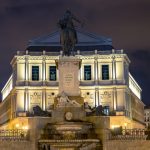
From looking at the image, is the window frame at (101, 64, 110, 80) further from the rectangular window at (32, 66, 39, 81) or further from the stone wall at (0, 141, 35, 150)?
the stone wall at (0, 141, 35, 150)

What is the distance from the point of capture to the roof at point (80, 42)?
103125 millimetres

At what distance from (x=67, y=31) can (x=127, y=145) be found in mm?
11207

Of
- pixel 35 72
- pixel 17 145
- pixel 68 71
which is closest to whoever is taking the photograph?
pixel 17 145

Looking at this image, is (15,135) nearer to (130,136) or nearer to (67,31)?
(130,136)

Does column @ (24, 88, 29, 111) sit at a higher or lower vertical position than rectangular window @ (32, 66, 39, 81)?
lower

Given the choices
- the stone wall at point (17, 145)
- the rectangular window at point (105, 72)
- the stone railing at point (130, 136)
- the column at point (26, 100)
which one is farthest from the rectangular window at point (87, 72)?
the stone wall at point (17, 145)

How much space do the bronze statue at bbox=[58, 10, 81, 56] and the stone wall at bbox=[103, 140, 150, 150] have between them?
386 inches

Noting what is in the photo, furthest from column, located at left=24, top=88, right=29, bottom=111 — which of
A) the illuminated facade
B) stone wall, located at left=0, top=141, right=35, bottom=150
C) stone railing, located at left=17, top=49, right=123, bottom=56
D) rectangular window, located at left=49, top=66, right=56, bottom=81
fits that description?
stone wall, located at left=0, top=141, right=35, bottom=150

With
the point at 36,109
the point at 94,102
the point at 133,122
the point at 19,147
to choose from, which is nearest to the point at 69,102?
the point at 36,109

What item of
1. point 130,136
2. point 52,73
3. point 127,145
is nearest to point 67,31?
point 130,136

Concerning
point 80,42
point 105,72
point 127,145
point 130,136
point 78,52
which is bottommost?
point 127,145

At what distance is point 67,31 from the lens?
43969 millimetres

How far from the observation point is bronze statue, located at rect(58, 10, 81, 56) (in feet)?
143

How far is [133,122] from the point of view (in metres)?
104
